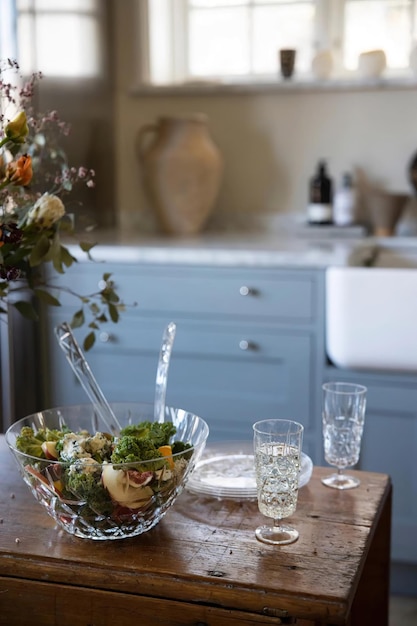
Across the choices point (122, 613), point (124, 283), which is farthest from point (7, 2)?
point (122, 613)

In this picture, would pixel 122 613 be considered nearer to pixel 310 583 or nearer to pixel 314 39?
pixel 310 583

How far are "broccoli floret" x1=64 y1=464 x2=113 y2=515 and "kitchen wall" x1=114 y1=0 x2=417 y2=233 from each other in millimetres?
2210

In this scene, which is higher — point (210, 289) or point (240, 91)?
point (240, 91)

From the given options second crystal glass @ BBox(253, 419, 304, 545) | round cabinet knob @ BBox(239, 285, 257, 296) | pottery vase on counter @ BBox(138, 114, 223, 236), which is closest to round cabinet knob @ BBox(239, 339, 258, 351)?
round cabinet knob @ BBox(239, 285, 257, 296)

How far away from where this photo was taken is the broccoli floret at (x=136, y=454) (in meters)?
1.15

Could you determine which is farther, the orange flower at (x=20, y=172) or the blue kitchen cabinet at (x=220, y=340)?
the blue kitchen cabinet at (x=220, y=340)

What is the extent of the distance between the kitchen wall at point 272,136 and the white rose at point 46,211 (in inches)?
80.4

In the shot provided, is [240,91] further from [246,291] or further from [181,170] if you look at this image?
[246,291]

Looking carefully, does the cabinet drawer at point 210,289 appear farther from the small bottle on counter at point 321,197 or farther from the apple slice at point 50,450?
the apple slice at point 50,450

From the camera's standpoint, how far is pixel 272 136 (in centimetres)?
321

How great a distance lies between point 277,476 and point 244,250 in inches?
56.2

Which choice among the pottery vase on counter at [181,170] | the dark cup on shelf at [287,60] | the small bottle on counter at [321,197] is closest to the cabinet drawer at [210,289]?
the pottery vase on counter at [181,170]

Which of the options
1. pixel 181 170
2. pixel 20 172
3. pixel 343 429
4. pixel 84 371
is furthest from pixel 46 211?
pixel 181 170

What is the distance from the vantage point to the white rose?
124 cm
